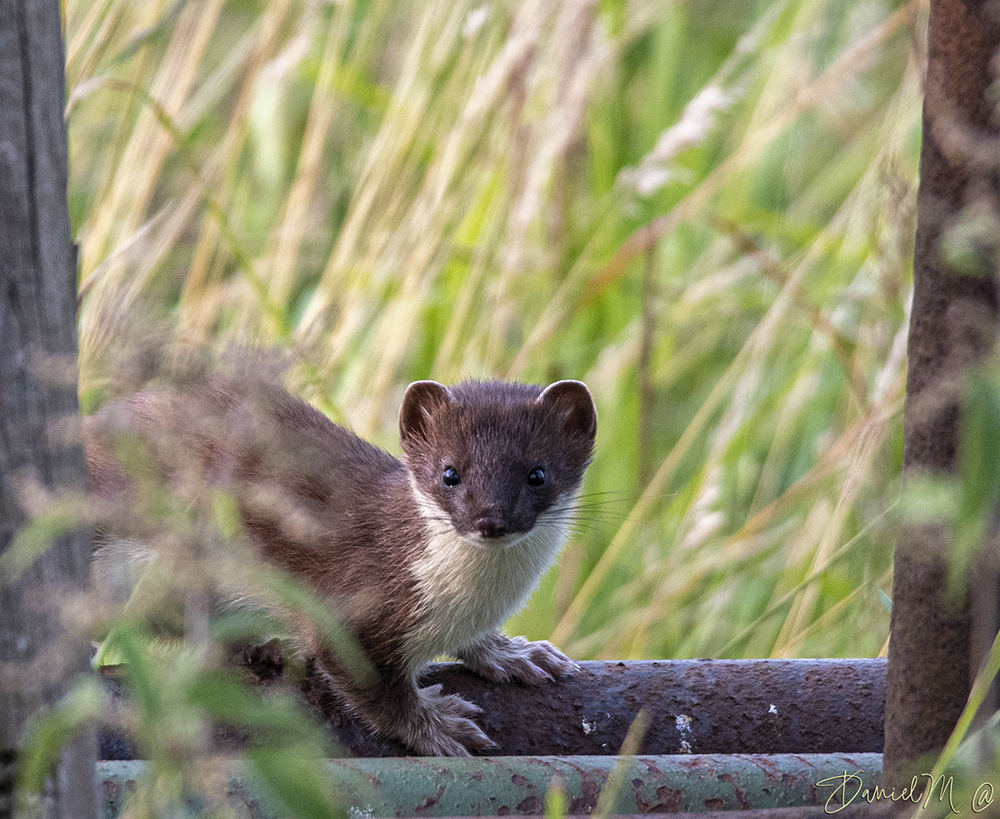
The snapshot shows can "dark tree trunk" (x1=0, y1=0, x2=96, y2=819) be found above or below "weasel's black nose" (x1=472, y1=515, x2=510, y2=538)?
above

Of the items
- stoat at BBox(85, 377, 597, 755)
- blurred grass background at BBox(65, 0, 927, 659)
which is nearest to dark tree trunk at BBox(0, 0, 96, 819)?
stoat at BBox(85, 377, 597, 755)

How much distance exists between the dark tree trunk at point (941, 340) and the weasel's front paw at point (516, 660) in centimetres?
93

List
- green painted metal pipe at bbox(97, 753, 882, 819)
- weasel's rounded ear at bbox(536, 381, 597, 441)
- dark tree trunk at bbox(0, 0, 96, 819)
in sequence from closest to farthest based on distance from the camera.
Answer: dark tree trunk at bbox(0, 0, 96, 819), green painted metal pipe at bbox(97, 753, 882, 819), weasel's rounded ear at bbox(536, 381, 597, 441)

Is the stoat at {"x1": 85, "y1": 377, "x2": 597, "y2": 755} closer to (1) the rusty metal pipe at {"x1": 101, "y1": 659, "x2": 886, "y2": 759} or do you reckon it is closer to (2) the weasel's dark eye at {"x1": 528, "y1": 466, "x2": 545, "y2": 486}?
(2) the weasel's dark eye at {"x1": 528, "y1": 466, "x2": 545, "y2": 486}

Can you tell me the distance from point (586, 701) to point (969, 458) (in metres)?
1.27

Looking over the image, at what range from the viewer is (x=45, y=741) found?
85cm

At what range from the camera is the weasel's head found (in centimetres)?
231

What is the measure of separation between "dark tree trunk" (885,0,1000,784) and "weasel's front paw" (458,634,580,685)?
93 centimetres

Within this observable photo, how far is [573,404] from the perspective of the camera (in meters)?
2.53

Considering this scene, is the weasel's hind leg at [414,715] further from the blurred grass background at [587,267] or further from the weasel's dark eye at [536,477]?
the blurred grass background at [587,267]

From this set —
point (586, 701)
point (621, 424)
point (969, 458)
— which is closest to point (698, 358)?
point (621, 424)

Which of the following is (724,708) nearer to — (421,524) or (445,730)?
(445,730)

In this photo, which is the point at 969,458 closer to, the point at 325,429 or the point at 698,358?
the point at 325,429
